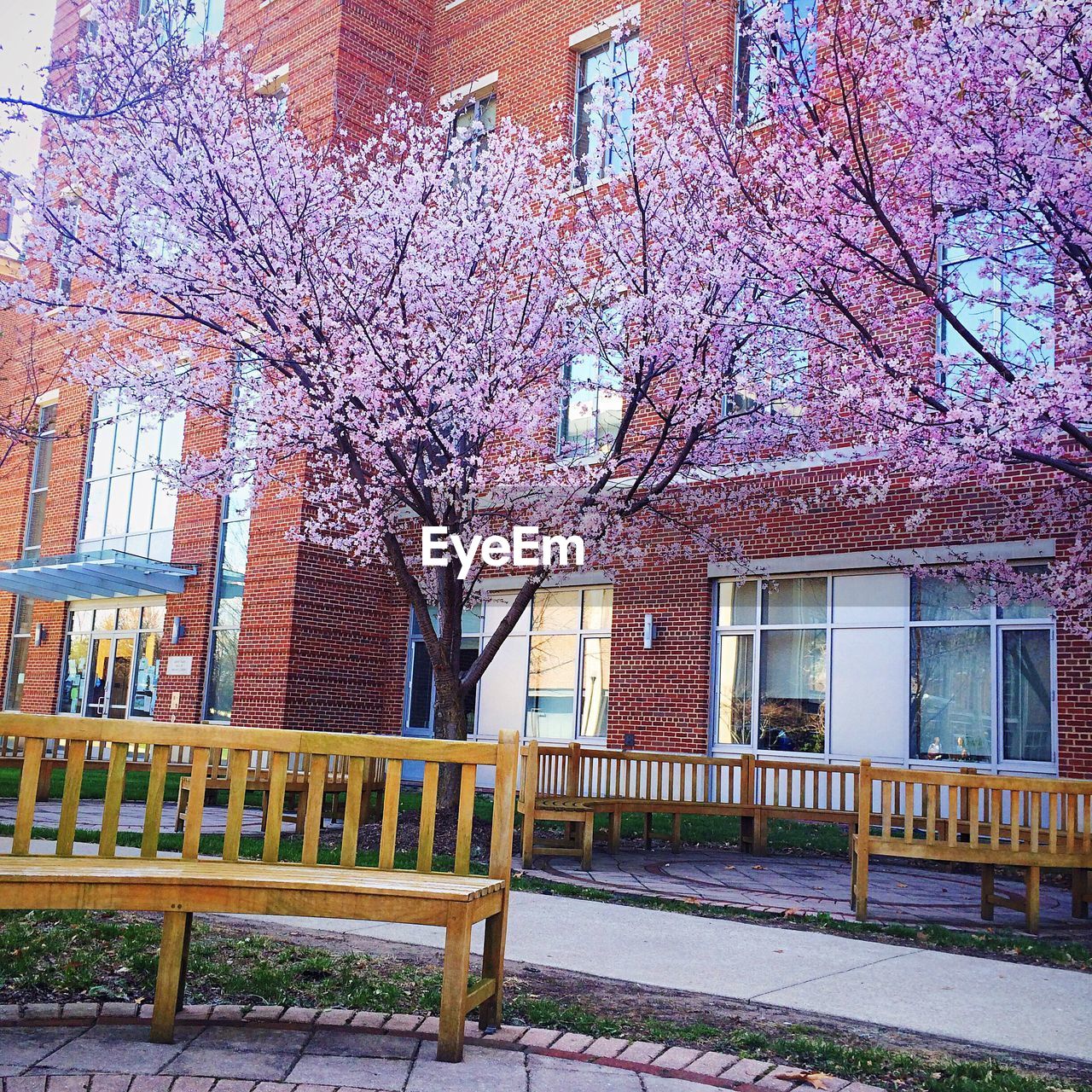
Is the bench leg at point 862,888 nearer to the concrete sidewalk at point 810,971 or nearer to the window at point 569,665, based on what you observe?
the concrete sidewalk at point 810,971

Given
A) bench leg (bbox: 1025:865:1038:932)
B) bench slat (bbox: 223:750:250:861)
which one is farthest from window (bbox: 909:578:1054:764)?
bench slat (bbox: 223:750:250:861)

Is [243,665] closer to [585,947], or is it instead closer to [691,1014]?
[585,947]

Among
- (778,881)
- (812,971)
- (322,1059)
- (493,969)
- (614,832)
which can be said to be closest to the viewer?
(322,1059)

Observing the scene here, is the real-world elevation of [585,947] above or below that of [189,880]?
below

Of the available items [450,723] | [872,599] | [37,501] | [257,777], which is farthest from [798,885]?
[37,501]

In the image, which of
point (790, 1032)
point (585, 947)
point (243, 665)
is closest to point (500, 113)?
point (243, 665)

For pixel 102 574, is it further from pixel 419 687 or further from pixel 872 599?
pixel 872 599

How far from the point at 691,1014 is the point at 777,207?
8.46 metres

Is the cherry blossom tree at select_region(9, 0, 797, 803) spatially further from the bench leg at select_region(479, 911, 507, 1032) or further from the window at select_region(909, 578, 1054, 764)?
the bench leg at select_region(479, 911, 507, 1032)

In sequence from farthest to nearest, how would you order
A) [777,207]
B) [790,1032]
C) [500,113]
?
[500,113] < [777,207] < [790,1032]

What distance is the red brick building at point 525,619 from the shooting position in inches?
525

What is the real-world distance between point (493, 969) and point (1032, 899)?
491 centimetres

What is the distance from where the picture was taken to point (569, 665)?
17.6 m

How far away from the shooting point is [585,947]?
19.4 ft
